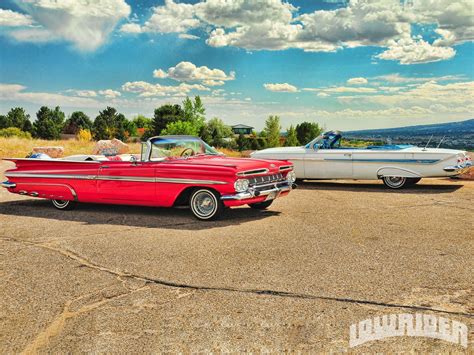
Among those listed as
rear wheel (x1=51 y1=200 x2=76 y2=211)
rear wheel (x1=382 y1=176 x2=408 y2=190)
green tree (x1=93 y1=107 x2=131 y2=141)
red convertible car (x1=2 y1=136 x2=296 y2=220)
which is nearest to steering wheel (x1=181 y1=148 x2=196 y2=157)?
red convertible car (x1=2 y1=136 x2=296 y2=220)

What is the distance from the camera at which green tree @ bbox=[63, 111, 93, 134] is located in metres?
100

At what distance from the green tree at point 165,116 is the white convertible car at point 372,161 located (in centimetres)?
7191

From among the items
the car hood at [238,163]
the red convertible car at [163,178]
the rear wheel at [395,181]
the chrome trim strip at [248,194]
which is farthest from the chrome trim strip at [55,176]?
the rear wheel at [395,181]

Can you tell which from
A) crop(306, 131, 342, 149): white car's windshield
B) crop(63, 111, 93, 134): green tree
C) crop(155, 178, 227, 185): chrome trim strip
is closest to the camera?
crop(155, 178, 227, 185): chrome trim strip

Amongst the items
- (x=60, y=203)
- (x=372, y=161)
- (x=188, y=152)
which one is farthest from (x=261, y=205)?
(x=372, y=161)

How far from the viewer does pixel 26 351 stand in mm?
3268

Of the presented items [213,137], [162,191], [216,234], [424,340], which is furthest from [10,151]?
[213,137]

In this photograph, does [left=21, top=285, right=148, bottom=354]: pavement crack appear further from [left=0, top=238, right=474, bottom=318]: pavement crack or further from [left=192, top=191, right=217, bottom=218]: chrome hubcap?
[left=192, top=191, right=217, bottom=218]: chrome hubcap

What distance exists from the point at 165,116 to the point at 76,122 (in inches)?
1114

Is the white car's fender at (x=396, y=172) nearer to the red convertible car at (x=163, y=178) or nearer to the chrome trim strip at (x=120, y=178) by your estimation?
the red convertible car at (x=163, y=178)

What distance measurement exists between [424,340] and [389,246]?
2.61 m

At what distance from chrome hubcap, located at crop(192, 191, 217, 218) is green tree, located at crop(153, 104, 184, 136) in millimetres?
76140

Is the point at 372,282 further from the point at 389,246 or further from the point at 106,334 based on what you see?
the point at 106,334

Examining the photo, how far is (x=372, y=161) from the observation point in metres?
11.1
